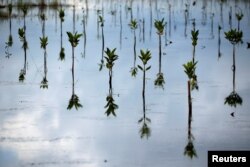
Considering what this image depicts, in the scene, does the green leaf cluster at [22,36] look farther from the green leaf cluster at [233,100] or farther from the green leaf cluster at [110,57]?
the green leaf cluster at [233,100]

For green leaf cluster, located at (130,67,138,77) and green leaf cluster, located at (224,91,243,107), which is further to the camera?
green leaf cluster, located at (130,67,138,77)

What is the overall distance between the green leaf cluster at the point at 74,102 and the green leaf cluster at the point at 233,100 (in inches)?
177

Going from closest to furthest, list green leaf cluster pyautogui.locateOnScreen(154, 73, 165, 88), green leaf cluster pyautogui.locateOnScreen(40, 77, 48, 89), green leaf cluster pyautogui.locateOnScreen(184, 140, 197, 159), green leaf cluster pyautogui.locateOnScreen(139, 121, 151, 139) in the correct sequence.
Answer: green leaf cluster pyautogui.locateOnScreen(184, 140, 197, 159) < green leaf cluster pyautogui.locateOnScreen(139, 121, 151, 139) < green leaf cluster pyautogui.locateOnScreen(154, 73, 165, 88) < green leaf cluster pyautogui.locateOnScreen(40, 77, 48, 89)

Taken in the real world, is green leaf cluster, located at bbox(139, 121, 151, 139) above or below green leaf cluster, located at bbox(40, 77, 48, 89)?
below

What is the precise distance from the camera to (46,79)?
20.1 m

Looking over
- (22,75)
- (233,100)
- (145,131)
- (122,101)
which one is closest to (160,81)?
(122,101)

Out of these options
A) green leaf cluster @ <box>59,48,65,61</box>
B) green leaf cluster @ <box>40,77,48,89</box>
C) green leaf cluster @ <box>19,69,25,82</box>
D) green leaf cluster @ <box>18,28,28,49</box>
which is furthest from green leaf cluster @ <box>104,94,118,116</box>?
green leaf cluster @ <box>18,28,28,49</box>

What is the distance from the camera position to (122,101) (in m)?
16.9

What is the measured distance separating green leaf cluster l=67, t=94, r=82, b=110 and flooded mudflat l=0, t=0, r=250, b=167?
0.03 m

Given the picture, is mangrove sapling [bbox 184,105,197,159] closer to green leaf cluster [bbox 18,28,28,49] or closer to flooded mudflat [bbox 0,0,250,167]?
flooded mudflat [bbox 0,0,250,167]

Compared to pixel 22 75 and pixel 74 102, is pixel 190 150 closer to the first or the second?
pixel 74 102

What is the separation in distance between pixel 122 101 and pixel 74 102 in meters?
1.48

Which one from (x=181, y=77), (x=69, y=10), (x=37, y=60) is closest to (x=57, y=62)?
(x=37, y=60)

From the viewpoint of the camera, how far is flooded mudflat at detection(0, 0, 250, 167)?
500 inches
